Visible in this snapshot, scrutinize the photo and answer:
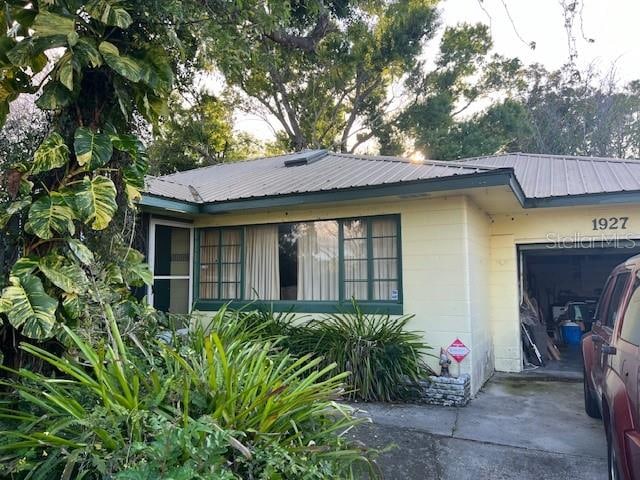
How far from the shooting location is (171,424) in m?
2.20

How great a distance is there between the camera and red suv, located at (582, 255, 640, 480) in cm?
250

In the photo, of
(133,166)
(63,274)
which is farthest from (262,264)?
(63,274)

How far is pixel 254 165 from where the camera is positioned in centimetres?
1152

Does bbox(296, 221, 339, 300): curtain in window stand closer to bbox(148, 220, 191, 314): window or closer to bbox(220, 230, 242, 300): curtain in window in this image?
bbox(220, 230, 242, 300): curtain in window

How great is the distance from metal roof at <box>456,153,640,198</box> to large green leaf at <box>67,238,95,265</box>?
20.4 feet

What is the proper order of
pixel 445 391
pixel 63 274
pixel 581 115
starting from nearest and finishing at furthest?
pixel 63 274
pixel 445 391
pixel 581 115

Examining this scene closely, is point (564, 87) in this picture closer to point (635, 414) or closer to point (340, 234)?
point (340, 234)

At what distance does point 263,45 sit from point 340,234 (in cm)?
299

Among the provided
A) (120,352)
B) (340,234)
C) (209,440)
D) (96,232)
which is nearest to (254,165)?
(340,234)

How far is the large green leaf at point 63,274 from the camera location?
308 cm

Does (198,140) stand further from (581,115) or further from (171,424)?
(171,424)

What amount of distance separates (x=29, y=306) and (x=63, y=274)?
0.96ft

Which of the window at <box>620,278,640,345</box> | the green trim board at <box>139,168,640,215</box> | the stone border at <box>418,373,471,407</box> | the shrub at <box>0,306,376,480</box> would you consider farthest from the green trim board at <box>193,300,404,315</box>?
the shrub at <box>0,306,376,480</box>

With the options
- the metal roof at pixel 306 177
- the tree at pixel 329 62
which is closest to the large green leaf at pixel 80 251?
the tree at pixel 329 62
